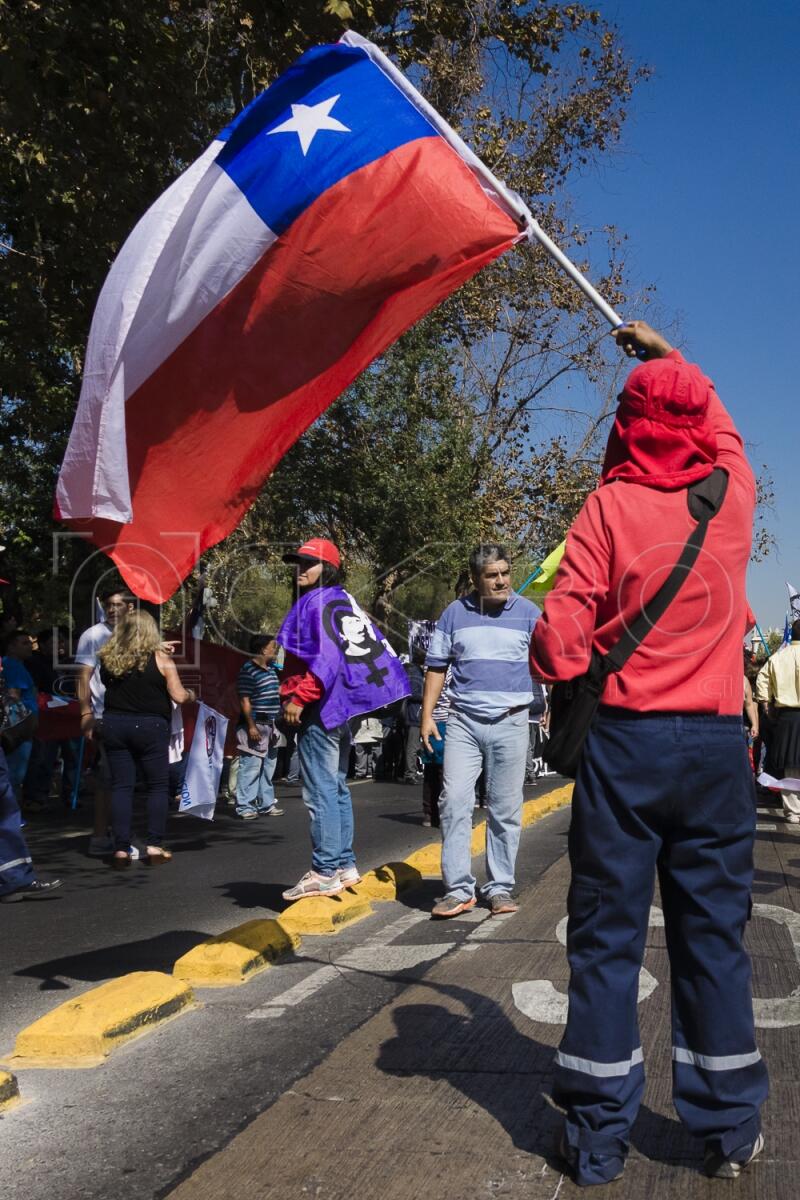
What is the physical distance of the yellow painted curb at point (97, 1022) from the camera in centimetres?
461

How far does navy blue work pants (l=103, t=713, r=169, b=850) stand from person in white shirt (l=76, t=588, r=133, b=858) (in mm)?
176

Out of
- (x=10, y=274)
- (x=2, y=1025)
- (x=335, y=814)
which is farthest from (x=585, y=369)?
(x=2, y=1025)

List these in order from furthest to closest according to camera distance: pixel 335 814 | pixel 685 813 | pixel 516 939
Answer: pixel 335 814
pixel 516 939
pixel 685 813

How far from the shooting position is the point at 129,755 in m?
→ 9.73

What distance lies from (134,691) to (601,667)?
6713mm

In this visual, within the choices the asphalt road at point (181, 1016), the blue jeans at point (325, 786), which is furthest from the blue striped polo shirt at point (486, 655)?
the asphalt road at point (181, 1016)

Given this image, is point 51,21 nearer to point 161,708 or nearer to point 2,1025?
point 161,708

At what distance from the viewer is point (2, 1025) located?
521 cm

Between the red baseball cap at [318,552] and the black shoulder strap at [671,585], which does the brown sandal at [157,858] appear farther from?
the black shoulder strap at [671,585]

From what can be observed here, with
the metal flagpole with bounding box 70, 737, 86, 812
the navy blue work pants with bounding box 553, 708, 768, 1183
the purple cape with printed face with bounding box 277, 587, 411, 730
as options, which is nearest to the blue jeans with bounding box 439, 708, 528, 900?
the purple cape with printed face with bounding box 277, 587, 411, 730

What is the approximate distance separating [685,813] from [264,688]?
10974 mm

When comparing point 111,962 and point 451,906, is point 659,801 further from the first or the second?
point 451,906

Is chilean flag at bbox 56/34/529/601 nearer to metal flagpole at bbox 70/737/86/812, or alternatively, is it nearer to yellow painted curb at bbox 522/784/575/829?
yellow painted curb at bbox 522/784/575/829

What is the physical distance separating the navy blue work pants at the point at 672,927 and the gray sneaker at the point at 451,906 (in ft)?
12.5
